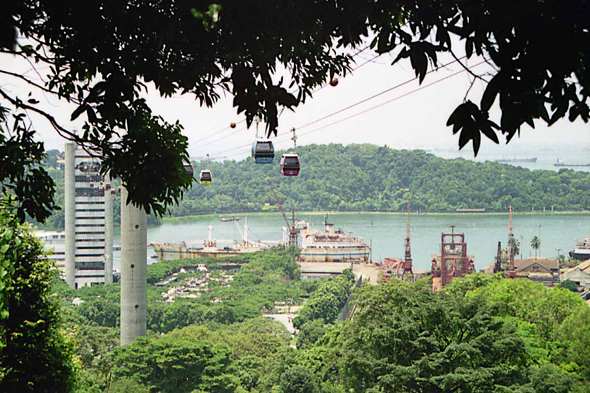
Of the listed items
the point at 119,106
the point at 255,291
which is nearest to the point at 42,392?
the point at 119,106

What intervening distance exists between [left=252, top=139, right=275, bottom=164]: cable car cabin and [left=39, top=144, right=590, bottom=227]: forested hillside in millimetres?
50181

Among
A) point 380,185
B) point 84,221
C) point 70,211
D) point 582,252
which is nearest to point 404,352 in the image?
point 70,211

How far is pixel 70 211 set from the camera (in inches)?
1176

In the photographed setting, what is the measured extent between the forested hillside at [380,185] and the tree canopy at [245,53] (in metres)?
57.3

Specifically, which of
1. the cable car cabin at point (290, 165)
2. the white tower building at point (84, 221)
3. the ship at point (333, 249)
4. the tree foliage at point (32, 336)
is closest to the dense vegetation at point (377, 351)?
the tree foliage at point (32, 336)

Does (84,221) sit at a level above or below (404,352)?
above

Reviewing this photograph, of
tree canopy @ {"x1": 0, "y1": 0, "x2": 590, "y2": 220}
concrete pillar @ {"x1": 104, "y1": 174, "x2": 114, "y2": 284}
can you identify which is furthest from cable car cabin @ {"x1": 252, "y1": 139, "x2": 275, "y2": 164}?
concrete pillar @ {"x1": 104, "y1": 174, "x2": 114, "y2": 284}

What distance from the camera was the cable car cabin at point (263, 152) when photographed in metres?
9.30

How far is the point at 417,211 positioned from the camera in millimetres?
62875

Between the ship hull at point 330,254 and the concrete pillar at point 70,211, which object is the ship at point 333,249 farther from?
the concrete pillar at point 70,211

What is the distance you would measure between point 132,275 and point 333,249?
28.0m

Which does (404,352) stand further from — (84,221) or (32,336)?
(84,221)

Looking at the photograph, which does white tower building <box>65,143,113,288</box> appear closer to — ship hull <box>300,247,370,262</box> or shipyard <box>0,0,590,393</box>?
shipyard <box>0,0,590,393</box>

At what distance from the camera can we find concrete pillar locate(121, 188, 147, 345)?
14750mm
